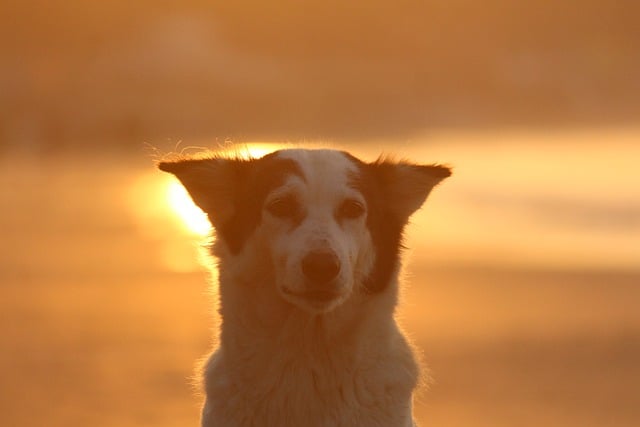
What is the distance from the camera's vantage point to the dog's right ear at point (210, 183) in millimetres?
11266

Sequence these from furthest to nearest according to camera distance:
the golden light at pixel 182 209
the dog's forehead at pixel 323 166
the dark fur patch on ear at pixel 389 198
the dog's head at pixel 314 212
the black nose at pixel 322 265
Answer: the golden light at pixel 182 209 → the dark fur patch on ear at pixel 389 198 → the dog's forehead at pixel 323 166 → the dog's head at pixel 314 212 → the black nose at pixel 322 265

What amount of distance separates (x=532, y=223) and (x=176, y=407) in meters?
16.6

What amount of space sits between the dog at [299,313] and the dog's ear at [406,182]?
19 cm

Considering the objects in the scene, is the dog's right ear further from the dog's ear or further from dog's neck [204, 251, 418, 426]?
the dog's ear

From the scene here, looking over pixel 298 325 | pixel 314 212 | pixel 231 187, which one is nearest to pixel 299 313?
pixel 298 325

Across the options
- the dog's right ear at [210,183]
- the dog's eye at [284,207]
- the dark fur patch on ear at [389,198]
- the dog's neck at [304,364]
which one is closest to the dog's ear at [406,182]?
the dark fur patch on ear at [389,198]

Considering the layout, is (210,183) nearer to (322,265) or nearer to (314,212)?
(314,212)

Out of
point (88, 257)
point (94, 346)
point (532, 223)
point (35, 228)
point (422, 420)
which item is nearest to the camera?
point (422, 420)

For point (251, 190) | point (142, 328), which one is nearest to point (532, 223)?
point (142, 328)

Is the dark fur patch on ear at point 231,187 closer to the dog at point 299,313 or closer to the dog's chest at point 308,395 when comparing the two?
the dog at point 299,313

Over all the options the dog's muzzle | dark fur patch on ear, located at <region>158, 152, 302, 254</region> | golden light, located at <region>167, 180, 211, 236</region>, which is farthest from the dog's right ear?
golden light, located at <region>167, 180, 211, 236</region>

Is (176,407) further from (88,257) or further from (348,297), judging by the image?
(88,257)

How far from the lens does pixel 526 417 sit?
18.3 metres

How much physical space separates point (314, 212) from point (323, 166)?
334mm
